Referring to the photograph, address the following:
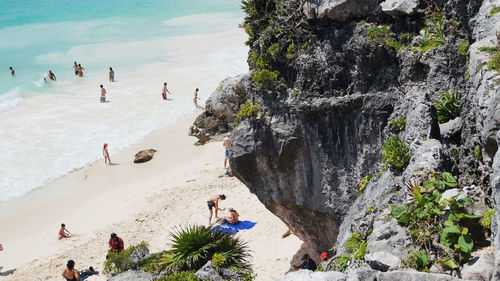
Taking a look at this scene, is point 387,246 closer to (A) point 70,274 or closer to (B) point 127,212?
(A) point 70,274

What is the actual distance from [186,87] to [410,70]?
28.6 metres

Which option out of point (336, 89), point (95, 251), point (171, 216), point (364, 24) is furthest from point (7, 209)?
point (364, 24)

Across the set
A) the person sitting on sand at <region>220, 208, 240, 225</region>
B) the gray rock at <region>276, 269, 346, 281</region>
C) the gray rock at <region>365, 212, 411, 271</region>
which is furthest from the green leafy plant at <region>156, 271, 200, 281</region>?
the person sitting on sand at <region>220, 208, 240, 225</region>

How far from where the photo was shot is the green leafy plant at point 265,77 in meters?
13.5

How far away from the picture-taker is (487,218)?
6.36m

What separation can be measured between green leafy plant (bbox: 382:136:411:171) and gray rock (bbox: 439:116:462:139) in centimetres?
77

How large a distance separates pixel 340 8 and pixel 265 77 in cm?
288

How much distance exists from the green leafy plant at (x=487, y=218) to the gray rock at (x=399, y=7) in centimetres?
650

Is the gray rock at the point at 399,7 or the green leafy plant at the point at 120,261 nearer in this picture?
the gray rock at the point at 399,7

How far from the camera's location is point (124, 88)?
127 feet

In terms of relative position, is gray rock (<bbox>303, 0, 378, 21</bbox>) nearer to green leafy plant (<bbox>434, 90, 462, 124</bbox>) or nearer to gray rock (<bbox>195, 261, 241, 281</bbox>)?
green leafy plant (<bbox>434, 90, 462, 124</bbox>)

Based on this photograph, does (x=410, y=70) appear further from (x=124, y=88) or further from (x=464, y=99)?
(x=124, y=88)

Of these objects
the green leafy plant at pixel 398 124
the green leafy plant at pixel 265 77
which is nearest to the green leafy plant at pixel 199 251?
the green leafy plant at pixel 265 77

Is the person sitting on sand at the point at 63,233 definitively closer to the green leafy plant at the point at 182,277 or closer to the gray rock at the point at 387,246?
the green leafy plant at the point at 182,277
